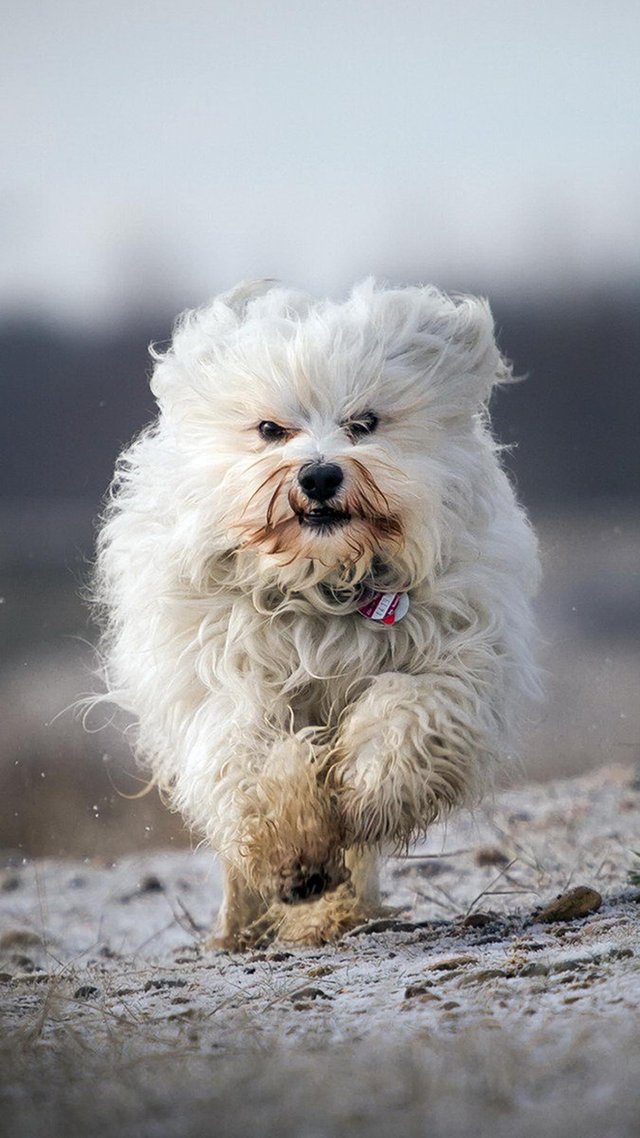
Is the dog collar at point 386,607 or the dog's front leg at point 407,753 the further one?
the dog collar at point 386,607

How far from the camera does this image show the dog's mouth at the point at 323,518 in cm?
424

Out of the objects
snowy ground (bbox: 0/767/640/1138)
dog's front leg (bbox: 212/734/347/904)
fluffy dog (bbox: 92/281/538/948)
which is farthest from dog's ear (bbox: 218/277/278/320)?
snowy ground (bbox: 0/767/640/1138)

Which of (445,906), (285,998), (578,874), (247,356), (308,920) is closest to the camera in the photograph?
(285,998)

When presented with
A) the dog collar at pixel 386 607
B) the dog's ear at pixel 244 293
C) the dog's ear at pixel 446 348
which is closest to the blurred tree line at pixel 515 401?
the dog's ear at pixel 244 293

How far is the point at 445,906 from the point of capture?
551 centimetres

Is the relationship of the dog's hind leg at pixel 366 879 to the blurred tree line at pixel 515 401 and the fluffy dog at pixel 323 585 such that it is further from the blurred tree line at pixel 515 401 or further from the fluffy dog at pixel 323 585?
the blurred tree line at pixel 515 401

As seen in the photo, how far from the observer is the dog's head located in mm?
4293

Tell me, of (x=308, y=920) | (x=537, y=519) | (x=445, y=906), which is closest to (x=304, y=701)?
(x=308, y=920)

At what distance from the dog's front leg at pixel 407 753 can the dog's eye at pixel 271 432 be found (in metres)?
0.78

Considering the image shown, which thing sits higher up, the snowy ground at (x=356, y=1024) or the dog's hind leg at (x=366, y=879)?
the snowy ground at (x=356, y=1024)

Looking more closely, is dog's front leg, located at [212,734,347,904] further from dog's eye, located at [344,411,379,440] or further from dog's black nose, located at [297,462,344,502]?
dog's eye, located at [344,411,379,440]

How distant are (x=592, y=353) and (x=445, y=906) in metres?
16.1

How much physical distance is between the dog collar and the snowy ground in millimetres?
994

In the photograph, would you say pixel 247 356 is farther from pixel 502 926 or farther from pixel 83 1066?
pixel 83 1066
